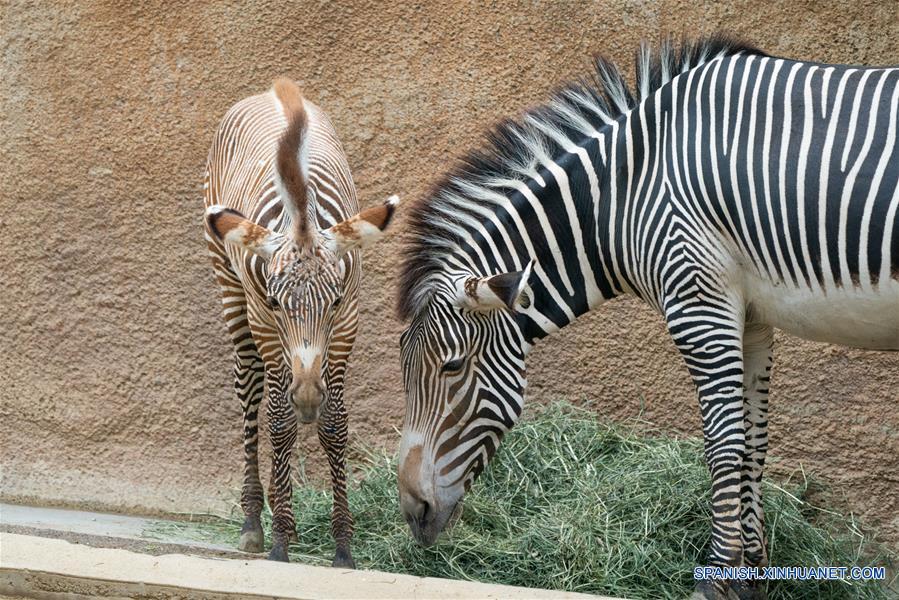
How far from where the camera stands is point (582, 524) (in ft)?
16.4

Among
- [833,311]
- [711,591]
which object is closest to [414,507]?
[711,591]

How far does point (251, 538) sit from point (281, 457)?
616 millimetres

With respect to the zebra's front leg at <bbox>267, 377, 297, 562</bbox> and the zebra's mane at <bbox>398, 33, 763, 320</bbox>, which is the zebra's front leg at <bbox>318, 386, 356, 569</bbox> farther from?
the zebra's mane at <bbox>398, 33, 763, 320</bbox>

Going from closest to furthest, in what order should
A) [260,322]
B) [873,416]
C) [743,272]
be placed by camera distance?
[743,272] → [260,322] → [873,416]

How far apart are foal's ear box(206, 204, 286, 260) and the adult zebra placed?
0.63 m

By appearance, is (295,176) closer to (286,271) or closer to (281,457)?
(286,271)

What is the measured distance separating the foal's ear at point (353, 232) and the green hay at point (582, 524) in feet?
4.90

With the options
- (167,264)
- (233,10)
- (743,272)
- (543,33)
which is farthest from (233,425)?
(743,272)

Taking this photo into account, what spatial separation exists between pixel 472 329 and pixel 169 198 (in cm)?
318

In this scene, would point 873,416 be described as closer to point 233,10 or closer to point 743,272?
point 743,272

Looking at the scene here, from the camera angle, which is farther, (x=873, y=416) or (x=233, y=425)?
(x=233, y=425)

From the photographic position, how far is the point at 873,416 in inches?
234

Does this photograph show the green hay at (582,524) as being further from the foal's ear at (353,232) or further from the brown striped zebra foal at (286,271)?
the foal's ear at (353,232)

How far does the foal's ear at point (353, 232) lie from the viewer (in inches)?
177
